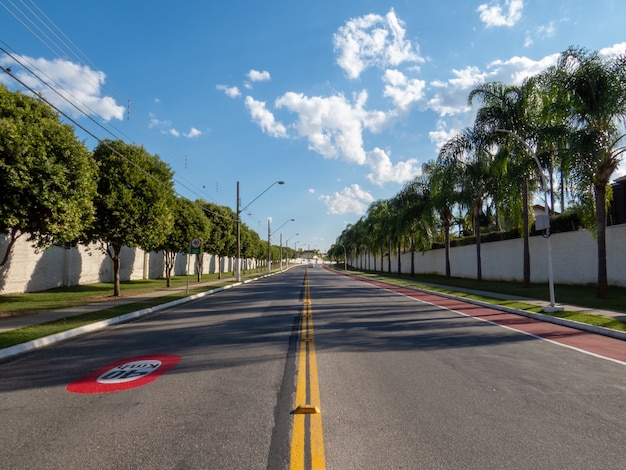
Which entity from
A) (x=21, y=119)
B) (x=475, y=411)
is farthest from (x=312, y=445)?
(x=21, y=119)

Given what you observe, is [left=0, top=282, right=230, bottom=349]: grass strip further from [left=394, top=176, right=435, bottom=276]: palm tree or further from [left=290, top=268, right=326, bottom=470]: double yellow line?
[left=394, top=176, right=435, bottom=276]: palm tree

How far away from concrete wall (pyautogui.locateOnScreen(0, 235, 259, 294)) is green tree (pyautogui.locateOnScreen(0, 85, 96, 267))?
5.61 metres

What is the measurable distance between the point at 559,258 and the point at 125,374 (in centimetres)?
2489

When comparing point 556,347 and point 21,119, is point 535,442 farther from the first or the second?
point 21,119

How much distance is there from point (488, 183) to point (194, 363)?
85.7ft

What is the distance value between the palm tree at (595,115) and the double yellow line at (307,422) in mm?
14447

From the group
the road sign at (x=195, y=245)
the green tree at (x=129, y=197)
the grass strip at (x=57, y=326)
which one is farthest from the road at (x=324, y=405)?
the road sign at (x=195, y=245)

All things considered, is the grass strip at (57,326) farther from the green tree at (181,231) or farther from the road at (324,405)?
the green tree at (181,231)

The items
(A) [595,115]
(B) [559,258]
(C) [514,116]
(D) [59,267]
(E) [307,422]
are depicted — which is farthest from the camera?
(D) [59,267]

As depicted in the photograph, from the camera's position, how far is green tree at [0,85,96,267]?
11547 mm

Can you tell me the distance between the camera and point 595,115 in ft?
52.0

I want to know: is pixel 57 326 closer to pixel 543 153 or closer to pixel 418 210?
pixel 543 153

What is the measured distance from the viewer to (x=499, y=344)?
895 centimetres

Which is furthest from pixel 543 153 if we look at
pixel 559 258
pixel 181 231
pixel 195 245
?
pixel 181 231
